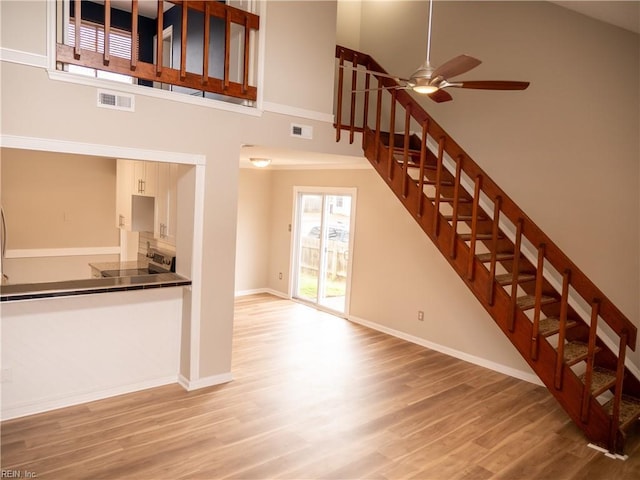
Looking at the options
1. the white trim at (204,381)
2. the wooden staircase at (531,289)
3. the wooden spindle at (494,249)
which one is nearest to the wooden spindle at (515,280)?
the wooden staircase at (531,289)

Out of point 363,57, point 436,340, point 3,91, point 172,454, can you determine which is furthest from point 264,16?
point 436,340

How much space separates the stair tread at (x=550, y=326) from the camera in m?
3.90

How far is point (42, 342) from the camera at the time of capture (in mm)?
3629

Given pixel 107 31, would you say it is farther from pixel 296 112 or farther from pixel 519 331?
pixel 519 331

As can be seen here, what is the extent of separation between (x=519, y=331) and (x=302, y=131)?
279 cm

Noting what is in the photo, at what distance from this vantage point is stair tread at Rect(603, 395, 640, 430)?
357 centimetres

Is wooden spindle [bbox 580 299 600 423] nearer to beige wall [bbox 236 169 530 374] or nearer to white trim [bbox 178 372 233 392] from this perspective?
beige wall [bbox 236 169 530 374]

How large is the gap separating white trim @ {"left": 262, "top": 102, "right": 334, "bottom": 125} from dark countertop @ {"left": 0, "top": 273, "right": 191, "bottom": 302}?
180 centimetres

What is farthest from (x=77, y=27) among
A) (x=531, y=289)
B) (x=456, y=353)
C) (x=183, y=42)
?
(x=456, y=353)

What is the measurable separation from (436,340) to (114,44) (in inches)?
243

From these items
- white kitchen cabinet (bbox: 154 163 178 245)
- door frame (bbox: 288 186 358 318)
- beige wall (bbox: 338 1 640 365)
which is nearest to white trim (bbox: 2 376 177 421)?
white kitchen cabinet (bbox: 154 163 178 245)

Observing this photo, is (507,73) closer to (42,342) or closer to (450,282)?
(450,282)

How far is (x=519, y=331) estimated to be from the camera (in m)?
3.91

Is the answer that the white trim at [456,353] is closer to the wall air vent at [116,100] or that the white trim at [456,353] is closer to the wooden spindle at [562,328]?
the wooden spindle at [562,328]
